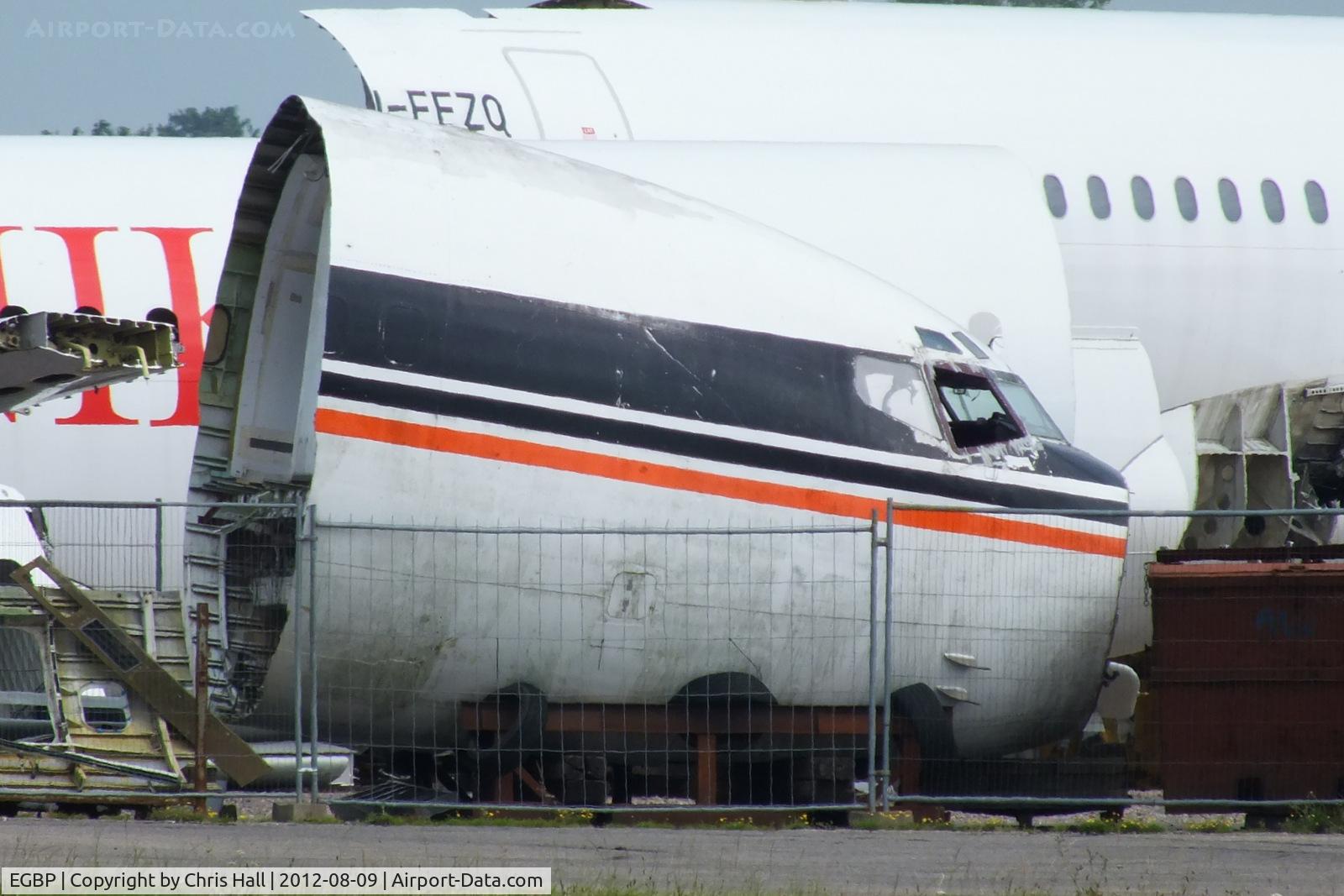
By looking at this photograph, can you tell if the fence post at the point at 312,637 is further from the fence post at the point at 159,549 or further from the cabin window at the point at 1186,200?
the cabin window at the point at 1186,200

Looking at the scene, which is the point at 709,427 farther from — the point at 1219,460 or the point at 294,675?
the point at 1219,460

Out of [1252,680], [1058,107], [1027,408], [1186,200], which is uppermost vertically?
[1058,107]

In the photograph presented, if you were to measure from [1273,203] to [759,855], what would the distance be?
10.7 meters

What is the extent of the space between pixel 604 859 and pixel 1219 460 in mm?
8689

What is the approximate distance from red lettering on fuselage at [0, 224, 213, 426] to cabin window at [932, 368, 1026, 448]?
5.50 m

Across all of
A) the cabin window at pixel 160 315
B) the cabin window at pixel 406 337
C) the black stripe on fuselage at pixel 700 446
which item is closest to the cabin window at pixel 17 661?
the cabin window at pixel 160 315

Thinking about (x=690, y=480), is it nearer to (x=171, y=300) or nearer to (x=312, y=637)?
(x=312, y=637)

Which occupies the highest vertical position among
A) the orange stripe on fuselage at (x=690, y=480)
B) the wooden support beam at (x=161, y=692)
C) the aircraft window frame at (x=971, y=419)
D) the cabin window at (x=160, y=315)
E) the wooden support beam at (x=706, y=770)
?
the cabin window at (x=160, y=315)

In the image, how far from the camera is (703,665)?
12195mm

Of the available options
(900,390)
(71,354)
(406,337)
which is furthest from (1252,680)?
(71,354)

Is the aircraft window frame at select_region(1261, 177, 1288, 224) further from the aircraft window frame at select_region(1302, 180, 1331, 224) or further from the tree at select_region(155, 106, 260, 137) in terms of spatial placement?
the tree at select_region(155, 106, 260, 137)

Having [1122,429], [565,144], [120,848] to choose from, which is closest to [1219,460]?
[1122,429]

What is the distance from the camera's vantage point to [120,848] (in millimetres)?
9961

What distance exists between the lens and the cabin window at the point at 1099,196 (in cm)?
1770
